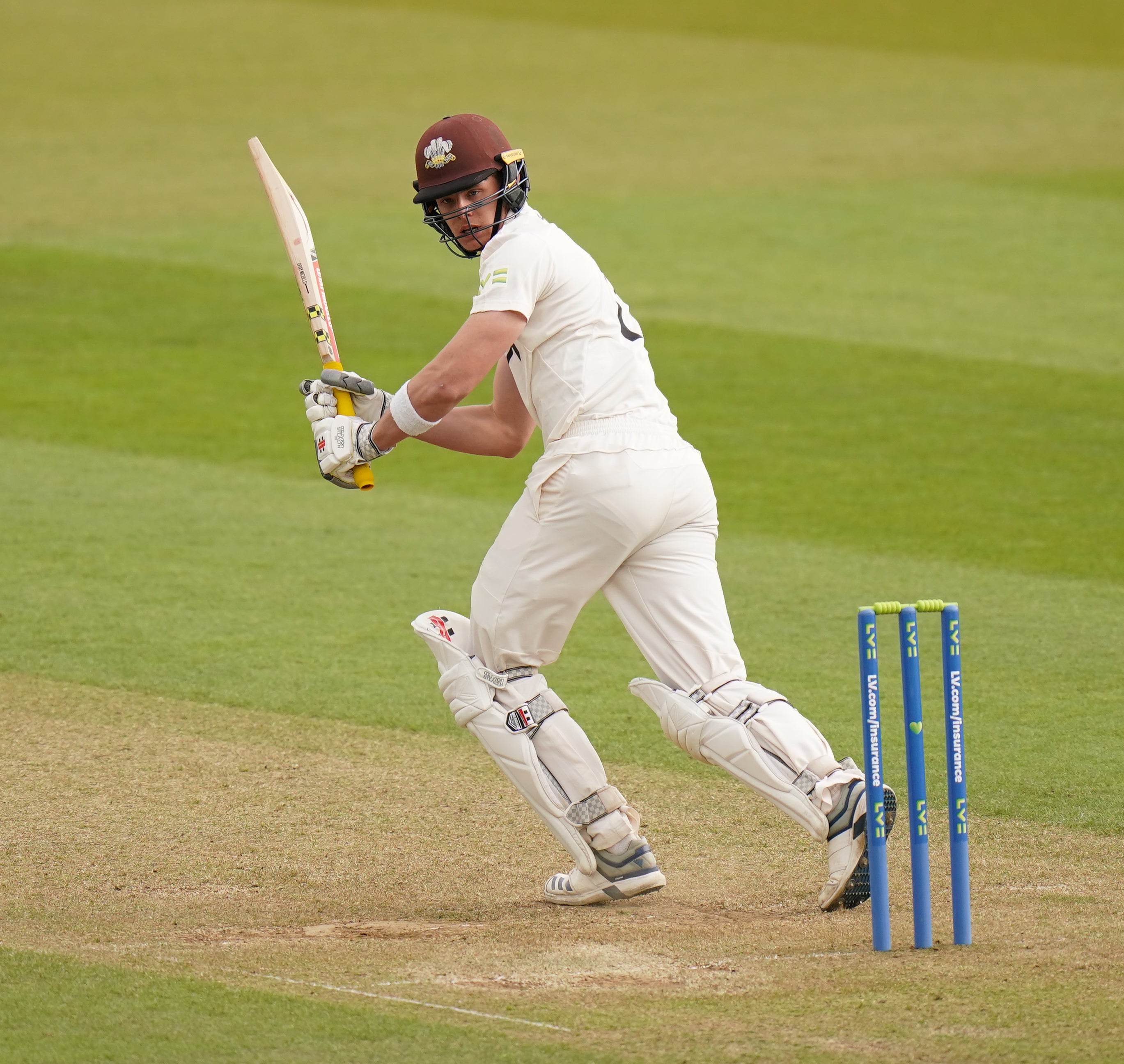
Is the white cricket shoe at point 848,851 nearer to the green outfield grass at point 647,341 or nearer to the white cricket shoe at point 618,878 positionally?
the white cricket shoe at point 618,878

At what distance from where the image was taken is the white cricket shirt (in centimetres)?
474

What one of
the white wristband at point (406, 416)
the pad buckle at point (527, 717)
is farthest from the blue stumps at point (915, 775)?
the white wristband at point (406, 416)

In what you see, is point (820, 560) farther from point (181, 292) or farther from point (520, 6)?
point (520, 6)

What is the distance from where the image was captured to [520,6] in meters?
31.3

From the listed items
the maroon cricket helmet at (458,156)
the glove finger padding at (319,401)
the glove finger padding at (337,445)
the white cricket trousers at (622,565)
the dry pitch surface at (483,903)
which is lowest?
the dry pitch surface at (483,903)

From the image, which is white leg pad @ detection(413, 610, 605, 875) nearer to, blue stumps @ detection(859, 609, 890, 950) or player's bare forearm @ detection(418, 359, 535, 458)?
player's bare forearm @ detection(418, 359, 535, 458)

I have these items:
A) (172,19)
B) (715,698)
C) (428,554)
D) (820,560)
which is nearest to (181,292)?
(428,554)

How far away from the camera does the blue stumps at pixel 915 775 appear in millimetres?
4121

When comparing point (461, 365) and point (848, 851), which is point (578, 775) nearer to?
point (848, 851)

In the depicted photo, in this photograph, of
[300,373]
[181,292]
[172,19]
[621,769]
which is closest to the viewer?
[621,769]

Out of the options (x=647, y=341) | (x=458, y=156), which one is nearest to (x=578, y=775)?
(x=458, y=156)

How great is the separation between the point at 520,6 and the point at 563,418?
28.1 meters

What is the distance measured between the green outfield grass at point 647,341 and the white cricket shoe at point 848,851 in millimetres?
1071

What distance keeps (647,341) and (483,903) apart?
9.37 m
